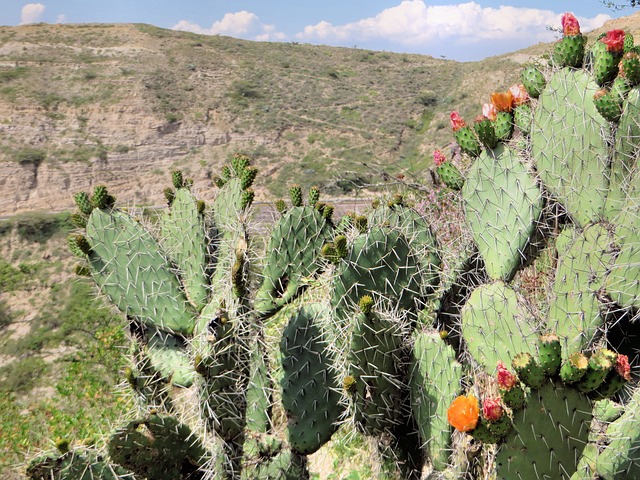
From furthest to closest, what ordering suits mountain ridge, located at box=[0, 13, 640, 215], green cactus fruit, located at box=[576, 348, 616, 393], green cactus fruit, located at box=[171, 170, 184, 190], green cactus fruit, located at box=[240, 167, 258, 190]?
mountain ridge, located at box=[0, 13, 640, 215] → green cactus fruit, located at box=[171, 170, 184, 190] → green cactus fruit, located at box=[240, 167, 258, 190] → green cactus fruit, located at box=[576, 348, 616, 393]

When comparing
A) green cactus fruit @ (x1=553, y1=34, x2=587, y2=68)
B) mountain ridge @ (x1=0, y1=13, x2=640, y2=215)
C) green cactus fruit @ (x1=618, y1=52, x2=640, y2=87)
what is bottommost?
mountain ridge @ (x1=0, y1=13, x2=640, y2=215)

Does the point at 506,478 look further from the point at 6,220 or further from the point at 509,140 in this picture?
the point at 6,220

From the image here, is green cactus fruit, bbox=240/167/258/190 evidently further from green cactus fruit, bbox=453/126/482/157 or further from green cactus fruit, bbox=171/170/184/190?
green cactus fruit, bbox=453/126/482/157

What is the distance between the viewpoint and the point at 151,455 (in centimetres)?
221

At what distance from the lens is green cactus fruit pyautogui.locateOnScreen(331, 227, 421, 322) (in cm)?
212

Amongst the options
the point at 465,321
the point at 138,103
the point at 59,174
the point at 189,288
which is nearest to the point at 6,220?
the point at 59,174

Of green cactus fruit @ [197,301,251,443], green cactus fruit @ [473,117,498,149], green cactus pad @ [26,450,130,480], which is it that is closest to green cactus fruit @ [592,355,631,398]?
green cactus fruit @ [473,117,498,149]

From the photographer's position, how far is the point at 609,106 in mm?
1959

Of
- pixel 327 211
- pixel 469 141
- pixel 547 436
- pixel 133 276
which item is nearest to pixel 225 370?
pixel 133 276

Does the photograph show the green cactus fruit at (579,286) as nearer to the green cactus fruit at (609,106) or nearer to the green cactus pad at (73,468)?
the green cactus fruit at (609,106)

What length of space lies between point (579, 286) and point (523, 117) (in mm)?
855

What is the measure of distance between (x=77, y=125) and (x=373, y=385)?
2489 centimetres

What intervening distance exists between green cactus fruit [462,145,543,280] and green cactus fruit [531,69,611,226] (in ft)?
0.31

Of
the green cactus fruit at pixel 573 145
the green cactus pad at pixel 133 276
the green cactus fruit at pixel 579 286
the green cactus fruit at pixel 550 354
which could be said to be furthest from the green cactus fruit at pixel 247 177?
the green cactus fruit at pixel 550 354
